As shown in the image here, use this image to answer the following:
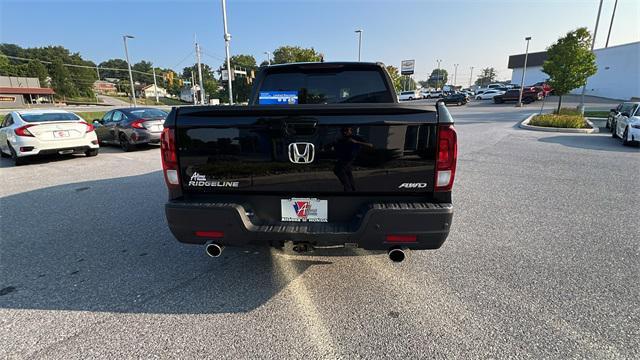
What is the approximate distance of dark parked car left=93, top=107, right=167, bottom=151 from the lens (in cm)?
1032

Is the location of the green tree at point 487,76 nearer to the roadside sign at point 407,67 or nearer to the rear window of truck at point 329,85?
the roadside sign at point 407,67

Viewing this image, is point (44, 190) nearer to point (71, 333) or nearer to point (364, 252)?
point (71, 333)

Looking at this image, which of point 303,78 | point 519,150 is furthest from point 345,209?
point 519,150

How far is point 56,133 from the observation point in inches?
325

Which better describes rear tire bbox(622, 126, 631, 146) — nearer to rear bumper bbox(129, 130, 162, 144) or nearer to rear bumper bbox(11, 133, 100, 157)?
rear bumper bbox(129, 130, 162, 144)

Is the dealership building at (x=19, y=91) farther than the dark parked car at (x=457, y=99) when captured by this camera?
Yes

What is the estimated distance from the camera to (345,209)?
247 cm

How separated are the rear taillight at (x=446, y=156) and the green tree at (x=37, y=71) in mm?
101220

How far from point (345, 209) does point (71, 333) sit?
7.42 ft

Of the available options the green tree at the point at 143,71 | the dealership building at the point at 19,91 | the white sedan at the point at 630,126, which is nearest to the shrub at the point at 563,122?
the white sedan at the point at 630,126

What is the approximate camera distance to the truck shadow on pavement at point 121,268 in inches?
106

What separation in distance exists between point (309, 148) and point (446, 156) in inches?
40.5

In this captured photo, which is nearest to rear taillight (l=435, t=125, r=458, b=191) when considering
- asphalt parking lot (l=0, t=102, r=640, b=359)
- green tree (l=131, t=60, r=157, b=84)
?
asphalt parking lot (l=0, t=102, r=640, b=359)

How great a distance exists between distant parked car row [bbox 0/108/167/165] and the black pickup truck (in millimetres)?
8209
